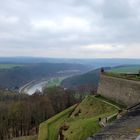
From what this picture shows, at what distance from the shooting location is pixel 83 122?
114 ft

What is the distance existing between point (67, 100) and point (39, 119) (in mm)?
14106

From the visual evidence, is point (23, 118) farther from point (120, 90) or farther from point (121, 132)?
point (121, 132)

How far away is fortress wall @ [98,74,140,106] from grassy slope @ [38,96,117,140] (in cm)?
167

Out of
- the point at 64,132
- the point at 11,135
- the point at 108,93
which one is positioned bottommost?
the point at 11,135

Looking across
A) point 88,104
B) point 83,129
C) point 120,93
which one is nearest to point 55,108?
point 88,104

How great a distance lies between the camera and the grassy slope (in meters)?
32.1

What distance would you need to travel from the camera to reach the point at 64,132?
115 feet

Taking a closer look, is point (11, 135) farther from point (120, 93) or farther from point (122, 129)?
point (122, 129)

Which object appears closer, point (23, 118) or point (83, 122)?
point (83, 122)

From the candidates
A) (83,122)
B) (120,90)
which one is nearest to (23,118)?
(120,90)

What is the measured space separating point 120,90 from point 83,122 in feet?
26.5

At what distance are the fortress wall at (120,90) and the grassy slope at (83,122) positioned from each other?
5.47 feet

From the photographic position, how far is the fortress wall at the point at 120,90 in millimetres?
36987

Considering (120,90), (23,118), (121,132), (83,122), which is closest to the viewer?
(121,132)
